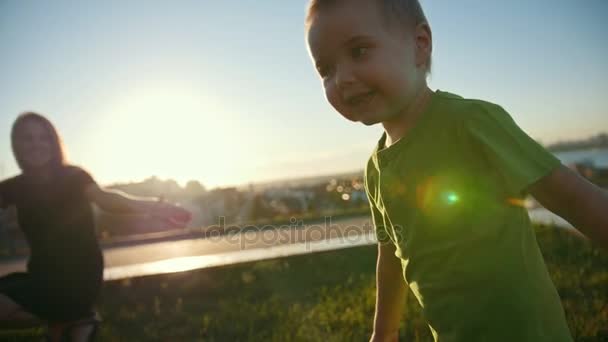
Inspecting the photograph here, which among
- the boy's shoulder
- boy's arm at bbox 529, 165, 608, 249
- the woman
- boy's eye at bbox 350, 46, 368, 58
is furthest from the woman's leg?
boy's arm at bbox 529, 165, 608, 249

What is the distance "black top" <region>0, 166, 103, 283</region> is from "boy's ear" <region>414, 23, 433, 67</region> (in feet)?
9.89

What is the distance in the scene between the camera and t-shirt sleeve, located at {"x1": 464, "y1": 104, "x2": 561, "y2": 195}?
1.06 metres

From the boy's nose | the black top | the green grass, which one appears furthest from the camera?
the green grass

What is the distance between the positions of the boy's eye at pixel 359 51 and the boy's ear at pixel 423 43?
0.67 feet

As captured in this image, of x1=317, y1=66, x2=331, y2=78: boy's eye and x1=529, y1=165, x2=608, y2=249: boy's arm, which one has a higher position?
x1=317, y1=66, x2=331, y2=78: boy's eye

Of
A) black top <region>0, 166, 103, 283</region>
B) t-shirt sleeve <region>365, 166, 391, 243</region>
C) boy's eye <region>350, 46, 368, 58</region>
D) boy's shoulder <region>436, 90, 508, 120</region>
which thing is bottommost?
black top <region>0, 166, 103, 283</region>

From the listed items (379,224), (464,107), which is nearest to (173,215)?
(379,224)

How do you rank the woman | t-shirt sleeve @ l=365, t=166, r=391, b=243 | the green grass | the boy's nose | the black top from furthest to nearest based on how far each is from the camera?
the green grass
the black top
the woman
t-shirt sleeve @ l=365, t=166, r=391, b=243
the boy's nose

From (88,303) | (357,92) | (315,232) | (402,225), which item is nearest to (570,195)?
(402,225)

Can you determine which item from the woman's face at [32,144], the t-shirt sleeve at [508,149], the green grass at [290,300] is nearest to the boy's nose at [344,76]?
the t-shirt sleeve at [508,149]

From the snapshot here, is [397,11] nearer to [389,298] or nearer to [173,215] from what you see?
[389,298]

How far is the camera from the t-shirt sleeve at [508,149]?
3.48 feet

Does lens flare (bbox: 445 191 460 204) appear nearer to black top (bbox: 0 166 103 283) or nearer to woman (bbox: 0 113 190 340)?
woman (bbox: 0 113 190 340)

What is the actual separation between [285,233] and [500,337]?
8556 millimetres
